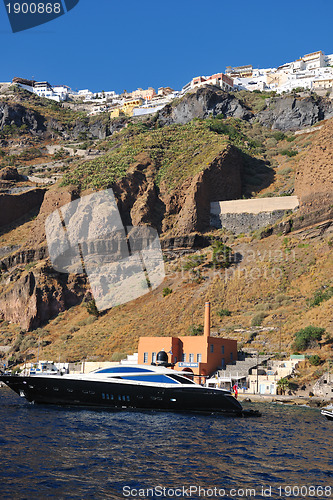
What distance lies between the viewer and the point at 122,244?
7925cm

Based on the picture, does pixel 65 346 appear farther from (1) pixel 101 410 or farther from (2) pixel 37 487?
(2) pixel 37 487

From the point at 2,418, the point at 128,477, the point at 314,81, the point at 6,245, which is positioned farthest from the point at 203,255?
the point at 314,81

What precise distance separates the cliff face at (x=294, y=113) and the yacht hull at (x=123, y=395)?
291 feet

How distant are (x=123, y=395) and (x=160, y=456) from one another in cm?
1409

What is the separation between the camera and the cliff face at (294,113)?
363ft

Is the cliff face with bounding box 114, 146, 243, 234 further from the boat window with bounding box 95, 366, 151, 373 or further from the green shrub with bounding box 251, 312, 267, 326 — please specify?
the boat window with bounding box 95, 366, 151, 373

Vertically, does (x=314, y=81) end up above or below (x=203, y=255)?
above

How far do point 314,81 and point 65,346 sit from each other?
99222mm

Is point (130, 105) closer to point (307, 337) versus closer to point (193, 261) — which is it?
point (193, 261)

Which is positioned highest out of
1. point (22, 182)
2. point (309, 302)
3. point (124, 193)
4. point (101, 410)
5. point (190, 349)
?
point (22, 182)

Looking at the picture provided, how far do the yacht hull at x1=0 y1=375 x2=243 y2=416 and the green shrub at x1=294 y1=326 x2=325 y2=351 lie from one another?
741 inches

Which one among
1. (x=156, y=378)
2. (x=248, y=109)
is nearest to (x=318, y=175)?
(x=156, y=378)

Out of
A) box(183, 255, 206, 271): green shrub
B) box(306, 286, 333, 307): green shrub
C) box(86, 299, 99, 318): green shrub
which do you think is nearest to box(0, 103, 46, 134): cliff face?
box(86, 299, 99, 318): green shrub

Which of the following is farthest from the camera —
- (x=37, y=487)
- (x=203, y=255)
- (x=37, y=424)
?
(x=203, y=255)
